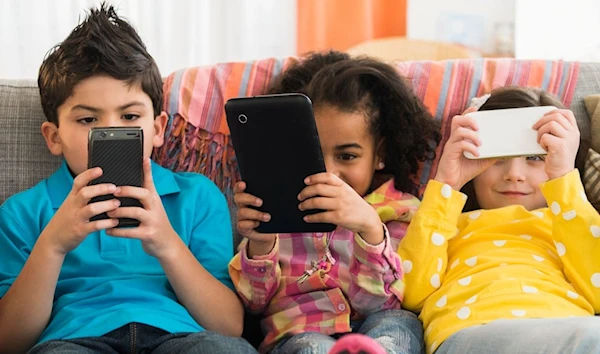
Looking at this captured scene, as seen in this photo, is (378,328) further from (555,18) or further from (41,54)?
(555,18)

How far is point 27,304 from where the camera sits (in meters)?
1.25

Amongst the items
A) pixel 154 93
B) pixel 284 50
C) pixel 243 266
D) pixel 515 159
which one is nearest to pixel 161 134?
pixel 154 93

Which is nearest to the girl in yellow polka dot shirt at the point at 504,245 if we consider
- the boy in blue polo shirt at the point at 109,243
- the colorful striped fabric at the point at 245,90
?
the colorful striped fabric at the point at 245,90

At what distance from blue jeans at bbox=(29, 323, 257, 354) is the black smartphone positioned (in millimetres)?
183

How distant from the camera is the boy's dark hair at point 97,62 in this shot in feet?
4.65

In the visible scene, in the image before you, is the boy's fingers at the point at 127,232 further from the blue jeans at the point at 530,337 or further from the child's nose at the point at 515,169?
the child's nose at the point at 515,169

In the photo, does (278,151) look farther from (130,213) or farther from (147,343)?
(147,343)

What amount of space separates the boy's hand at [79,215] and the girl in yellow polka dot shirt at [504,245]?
525 mm

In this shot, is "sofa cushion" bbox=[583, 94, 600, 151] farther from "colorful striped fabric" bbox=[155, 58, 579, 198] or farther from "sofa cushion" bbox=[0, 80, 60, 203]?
"sofa cushion" bbox=[0, 80, 60, 203]

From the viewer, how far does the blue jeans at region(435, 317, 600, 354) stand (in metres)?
1.09

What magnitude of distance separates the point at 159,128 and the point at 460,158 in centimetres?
56

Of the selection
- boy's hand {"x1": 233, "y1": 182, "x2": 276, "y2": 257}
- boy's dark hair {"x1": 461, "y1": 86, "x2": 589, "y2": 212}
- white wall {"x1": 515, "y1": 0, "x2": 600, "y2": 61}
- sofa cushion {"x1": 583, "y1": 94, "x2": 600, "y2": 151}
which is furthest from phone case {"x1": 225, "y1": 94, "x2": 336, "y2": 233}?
white wall {"x1": 515, "y1": 0, "x2": 600, "y2": 61}

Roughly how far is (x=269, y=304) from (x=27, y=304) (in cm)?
41

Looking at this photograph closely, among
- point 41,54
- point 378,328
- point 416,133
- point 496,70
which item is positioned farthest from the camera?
point 41,54
